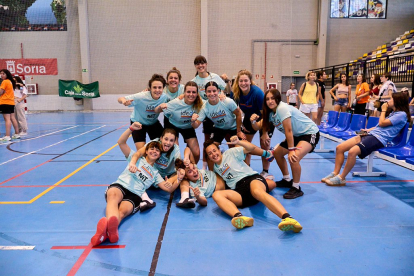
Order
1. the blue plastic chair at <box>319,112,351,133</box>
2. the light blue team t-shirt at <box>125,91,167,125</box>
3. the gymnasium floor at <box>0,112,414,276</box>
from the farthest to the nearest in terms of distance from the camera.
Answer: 1. the blue plastic chair at <box>319,112,351,133</box>
2. the light blue team t-shirt at <box>125,91,167,125</box>
3. the gymnasium floor at <box>0,112,414,276</box>

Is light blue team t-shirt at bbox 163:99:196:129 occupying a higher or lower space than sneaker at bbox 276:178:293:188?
higher

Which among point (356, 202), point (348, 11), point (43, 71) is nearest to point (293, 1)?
point (348, 11)

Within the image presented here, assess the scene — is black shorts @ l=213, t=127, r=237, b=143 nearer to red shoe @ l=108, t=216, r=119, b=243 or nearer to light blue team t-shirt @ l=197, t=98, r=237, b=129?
light blue team t-shirt @ l=197, t=98, r=237, b=129

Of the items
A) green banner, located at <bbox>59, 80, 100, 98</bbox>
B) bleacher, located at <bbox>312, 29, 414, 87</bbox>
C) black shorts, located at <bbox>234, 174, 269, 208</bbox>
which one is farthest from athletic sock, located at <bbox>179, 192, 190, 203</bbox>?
green banner, located at <bbox>59, 80, 100, 98</bbox>

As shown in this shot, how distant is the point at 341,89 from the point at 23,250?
27.5 feet

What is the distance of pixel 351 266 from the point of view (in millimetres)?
2219

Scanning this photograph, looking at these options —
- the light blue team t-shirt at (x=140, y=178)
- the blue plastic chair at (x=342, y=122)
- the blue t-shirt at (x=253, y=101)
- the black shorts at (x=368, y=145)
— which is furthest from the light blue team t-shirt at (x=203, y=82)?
the blue plastic chair at (x=342, y=122)

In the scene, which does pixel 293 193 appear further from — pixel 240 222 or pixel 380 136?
pixel 380 136

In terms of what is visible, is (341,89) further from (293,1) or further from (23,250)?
(293,1)

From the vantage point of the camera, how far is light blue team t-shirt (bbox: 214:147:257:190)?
11.3 ft

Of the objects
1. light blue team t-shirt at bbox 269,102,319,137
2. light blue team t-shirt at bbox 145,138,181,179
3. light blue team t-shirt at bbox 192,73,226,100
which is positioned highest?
light blue team t-shirt at bbox 192,73,226,100

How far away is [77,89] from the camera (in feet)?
55.9

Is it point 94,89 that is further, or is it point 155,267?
point 94,89

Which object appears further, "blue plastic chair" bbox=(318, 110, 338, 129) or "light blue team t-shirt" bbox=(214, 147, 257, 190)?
"blue plastic chair" bbox=(318, 110, 338, 129)
